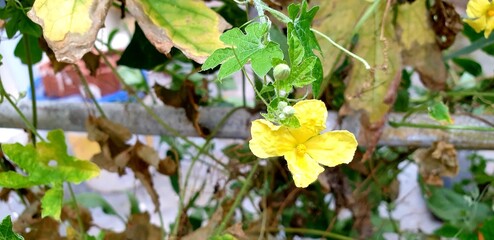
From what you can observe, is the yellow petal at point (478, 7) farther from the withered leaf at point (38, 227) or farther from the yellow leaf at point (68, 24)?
the withered leaf at point (38, 227)

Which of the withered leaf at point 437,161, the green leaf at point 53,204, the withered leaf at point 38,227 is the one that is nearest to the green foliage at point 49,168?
the green leaf at point 53,204

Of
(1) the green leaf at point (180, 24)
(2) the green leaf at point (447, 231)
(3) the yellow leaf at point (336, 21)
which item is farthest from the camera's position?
(2) the green leaf at point (447, 231)

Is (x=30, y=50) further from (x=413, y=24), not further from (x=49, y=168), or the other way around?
(x=413, y=24)

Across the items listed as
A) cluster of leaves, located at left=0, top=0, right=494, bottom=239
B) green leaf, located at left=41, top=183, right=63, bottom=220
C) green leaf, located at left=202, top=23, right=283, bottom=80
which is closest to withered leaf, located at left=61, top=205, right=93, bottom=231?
cluster of leaves, located at left=0, top=0, right=494, bottom=239

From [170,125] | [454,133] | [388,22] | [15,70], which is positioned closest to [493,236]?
[454,133]

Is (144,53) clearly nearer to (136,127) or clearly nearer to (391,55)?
(136,127)

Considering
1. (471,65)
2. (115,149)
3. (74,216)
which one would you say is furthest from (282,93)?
(471,65)

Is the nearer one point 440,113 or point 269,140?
point 269,140
